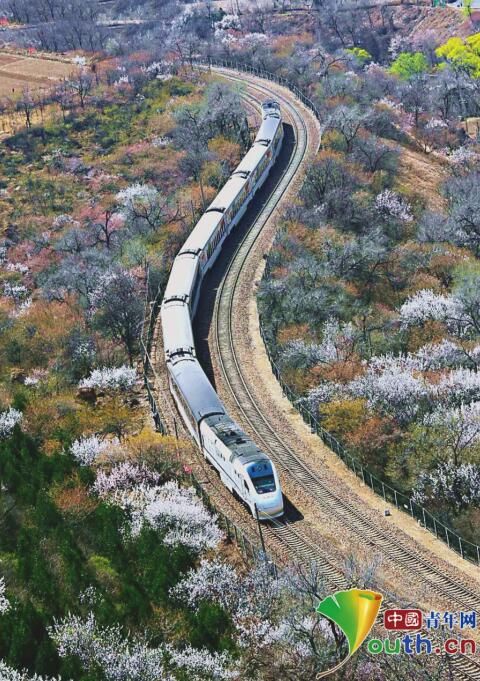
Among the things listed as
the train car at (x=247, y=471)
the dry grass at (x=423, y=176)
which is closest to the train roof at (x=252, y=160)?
the dry grass at (x=423, y=176)

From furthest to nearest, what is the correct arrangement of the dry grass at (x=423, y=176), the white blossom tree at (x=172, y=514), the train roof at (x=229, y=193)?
the dry grass at (x=423, y=176)
the train roof at (x=229, y=193)
the white blossom tree at (x=172, y=514)

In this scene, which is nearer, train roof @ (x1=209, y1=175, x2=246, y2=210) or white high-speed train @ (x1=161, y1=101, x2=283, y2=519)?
white high-speed train @ (x1=161, y1=101, x2=283, y2=519)

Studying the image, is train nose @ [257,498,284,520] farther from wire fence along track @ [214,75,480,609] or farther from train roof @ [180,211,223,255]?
train roof @ [180,211,223,255]

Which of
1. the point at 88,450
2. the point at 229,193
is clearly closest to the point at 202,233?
the point at 229,193

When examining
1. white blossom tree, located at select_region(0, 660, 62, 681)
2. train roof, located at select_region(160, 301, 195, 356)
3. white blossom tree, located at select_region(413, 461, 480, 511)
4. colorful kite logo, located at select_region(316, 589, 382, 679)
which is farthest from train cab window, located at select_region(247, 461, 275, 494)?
train roof, located at select_region(160, 301, 195, 356)

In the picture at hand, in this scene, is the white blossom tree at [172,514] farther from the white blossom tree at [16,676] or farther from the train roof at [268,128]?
the train roof at [268,128]

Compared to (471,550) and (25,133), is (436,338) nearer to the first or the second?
(471,550)

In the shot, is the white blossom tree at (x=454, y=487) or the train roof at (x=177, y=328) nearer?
the white blossom tree at (x=454, y=487)

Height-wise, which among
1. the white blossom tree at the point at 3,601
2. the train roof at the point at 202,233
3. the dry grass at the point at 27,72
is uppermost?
the white blossom tree at the point at 3,601
